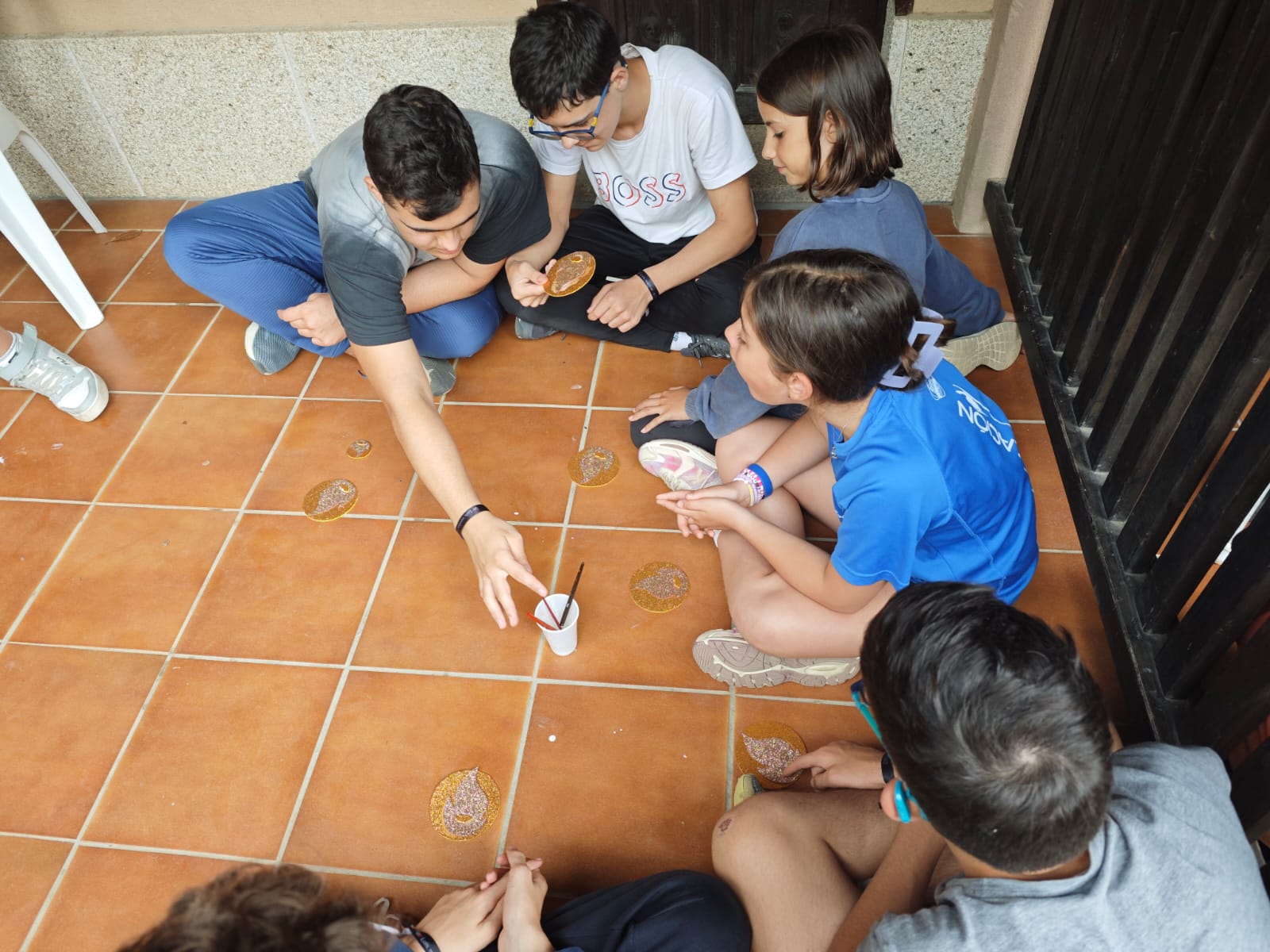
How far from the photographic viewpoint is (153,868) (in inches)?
64.2

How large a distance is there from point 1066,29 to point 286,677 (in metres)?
2.52

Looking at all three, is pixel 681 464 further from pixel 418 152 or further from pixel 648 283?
pixel 418 152

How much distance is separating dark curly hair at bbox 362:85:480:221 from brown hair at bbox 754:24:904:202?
0.70m

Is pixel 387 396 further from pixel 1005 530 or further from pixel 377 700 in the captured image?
pixel 1005 530

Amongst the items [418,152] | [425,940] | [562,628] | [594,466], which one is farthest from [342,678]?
[418,152]

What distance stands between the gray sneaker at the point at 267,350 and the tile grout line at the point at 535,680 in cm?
99

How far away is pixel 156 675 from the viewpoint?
1.92 meters

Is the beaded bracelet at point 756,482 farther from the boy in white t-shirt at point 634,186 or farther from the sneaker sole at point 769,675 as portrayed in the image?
the boy in white t-shirt at point 634,186

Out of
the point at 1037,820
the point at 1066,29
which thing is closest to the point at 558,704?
the point at 1037,820

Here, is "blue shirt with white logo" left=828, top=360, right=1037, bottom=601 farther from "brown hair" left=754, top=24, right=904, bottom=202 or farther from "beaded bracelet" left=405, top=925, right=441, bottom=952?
"beaded bracelet" left=405, top=925, right=441, bottom=952

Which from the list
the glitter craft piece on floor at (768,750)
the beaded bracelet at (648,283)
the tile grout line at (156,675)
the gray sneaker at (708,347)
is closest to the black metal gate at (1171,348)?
the glitter craft piece on floor at (768,750)

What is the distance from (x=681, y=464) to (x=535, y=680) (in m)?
0.66

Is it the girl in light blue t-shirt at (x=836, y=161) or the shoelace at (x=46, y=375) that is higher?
the girl in light blue t-shirt at (x=836, y=161)

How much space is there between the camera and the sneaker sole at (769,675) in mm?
1738
